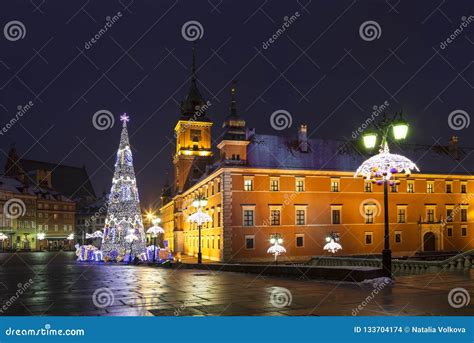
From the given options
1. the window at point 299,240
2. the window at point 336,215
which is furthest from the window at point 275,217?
the window at point 336,215

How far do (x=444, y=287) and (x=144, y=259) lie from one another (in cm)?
2995

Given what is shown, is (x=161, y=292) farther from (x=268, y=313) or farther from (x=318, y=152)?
(x=318, y=152)

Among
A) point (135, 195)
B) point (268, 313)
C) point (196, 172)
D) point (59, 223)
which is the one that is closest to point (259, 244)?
point (135, 195)

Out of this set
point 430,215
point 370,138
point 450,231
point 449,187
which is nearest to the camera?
point 370,138

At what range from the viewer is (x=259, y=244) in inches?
1879

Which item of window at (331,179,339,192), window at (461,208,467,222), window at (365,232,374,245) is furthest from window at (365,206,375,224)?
window at (461,208,467,222)
